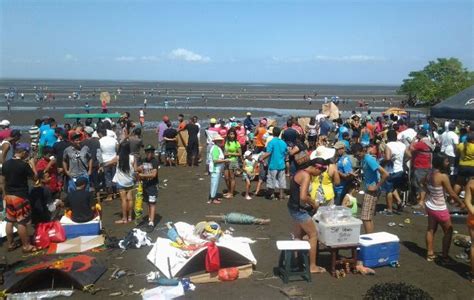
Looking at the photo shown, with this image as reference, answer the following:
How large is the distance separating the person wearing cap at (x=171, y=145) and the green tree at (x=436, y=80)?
3351 cm

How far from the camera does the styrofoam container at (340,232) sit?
6.45m

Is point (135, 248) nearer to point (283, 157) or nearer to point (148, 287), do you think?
point (148, 287)

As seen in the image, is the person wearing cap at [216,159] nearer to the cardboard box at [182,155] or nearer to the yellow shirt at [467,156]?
the yellow shirt at [467,156]

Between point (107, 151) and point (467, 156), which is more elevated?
point (467, 156)

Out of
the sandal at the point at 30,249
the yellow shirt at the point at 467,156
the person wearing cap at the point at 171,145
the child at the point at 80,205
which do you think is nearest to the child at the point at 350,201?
the yellow shirt at the point at 467,156

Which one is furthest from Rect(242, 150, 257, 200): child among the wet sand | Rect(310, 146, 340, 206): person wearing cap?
Rect(310, 146, 340, 206): person wearing cap

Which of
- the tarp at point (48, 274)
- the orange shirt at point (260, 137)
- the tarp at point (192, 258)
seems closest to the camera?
the tarp at point (48, 274)

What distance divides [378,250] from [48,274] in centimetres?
514

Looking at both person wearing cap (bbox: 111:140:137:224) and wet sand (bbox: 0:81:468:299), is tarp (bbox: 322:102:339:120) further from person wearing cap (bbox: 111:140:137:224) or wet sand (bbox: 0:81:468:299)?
person wearing cap (bbox: 111:140:137:224)

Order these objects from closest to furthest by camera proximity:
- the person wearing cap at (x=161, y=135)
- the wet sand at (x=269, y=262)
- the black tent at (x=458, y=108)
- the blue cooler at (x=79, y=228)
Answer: the wet sand at (x=269, y=262), the black tent at (x=458, y=108), the blue cooler at (x=79, y=228), the person wearing cap at (x=161, y=135)

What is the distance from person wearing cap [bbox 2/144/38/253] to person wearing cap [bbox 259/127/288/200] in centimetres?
546

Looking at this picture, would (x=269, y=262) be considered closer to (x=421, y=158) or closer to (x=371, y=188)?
(x=371, y=188)

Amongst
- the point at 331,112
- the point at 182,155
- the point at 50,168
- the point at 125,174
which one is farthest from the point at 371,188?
the point at 331,112

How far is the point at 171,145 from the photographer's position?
15.8 m
